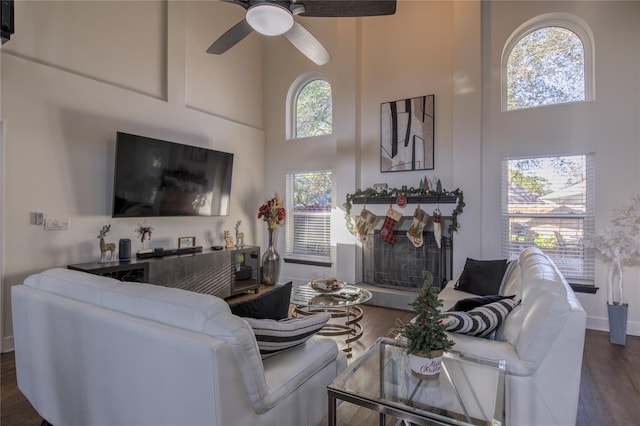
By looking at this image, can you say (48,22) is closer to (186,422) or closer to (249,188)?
(249,188)

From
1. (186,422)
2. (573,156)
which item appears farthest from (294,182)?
(186,422)

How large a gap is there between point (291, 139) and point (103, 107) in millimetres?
2814

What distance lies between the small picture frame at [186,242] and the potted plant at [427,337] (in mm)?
3833

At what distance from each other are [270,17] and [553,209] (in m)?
3.64

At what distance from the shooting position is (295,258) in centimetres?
575

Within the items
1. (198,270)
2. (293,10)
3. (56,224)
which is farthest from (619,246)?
(56,224)

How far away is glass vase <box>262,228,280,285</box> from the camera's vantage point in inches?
215

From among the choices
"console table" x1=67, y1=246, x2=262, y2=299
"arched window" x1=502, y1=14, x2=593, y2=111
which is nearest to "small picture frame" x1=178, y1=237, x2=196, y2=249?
"console table" x1=67, y1=246, x2=262, y2=299

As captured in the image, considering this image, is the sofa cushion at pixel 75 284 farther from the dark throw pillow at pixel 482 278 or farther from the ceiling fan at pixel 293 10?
the dark throw pillow at pixel 482 278

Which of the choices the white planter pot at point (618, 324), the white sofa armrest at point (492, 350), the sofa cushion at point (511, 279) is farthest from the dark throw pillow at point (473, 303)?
the white planter pot at point (618, 324)

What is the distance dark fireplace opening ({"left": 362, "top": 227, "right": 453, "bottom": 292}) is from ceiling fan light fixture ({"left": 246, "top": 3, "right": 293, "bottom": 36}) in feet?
10.2

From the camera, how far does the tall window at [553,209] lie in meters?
3.72

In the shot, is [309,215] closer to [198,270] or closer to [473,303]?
[198,270]

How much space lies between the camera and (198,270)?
4254 millimetres
